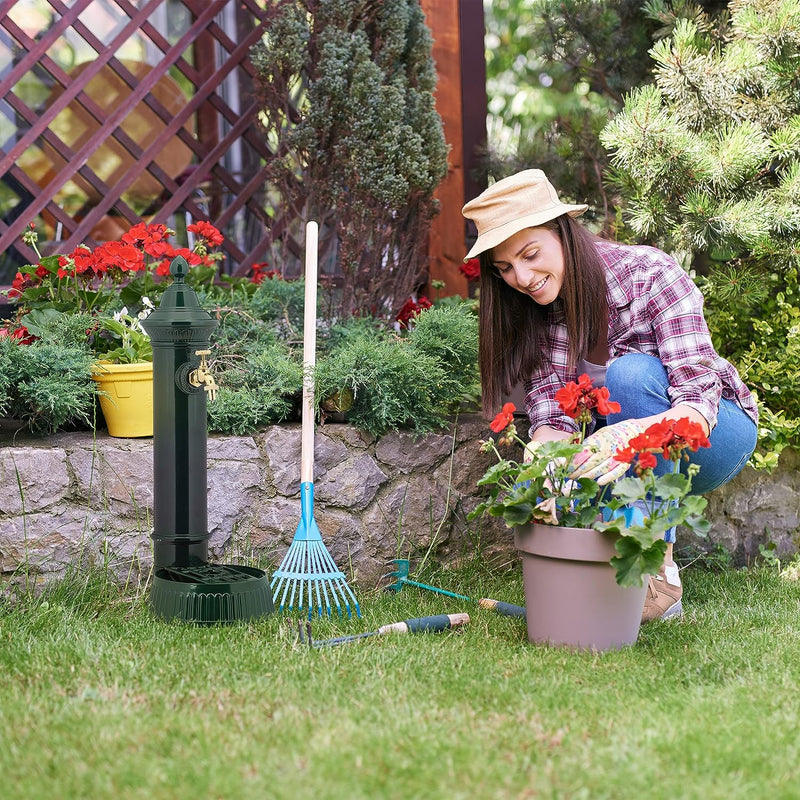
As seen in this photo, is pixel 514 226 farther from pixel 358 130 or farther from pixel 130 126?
pixel 130 126

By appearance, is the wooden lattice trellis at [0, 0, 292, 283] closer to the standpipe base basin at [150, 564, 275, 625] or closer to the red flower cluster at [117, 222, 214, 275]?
the red flower cluster at [117, 222, 214, 275]

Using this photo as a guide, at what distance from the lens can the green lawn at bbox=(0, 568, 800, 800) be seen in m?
1.48

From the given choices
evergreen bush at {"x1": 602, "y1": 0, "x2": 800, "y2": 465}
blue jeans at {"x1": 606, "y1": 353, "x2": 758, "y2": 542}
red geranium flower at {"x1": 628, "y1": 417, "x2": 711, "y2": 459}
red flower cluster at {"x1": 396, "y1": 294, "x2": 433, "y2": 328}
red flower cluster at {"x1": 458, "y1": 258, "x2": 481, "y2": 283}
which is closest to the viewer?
red geranium flower at {"x1": 628, "y1": 417, "x2": 711, "y2": 459}

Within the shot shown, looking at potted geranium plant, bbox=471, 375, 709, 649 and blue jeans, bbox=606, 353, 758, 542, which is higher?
blue jeans, bbox=606, 353, 758, 542

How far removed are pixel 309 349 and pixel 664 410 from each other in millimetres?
951

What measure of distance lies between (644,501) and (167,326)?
1.18 m

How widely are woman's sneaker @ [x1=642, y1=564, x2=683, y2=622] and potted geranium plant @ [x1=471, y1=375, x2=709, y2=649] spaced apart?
242 mm

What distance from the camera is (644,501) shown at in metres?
2.09

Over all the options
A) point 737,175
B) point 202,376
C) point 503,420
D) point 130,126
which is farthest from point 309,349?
point 130,126

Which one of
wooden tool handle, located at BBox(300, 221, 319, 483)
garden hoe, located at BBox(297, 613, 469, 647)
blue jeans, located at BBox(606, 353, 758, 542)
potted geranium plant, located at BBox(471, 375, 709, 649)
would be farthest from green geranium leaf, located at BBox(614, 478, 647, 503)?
wooden tool handle, located at BBox(300, 221, 319, 483)

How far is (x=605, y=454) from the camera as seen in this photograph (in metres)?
2.15

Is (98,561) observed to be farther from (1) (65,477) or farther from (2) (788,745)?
(2) (788,745)

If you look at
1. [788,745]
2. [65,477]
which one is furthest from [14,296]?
[788,745]

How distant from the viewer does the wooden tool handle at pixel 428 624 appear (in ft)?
7.33
